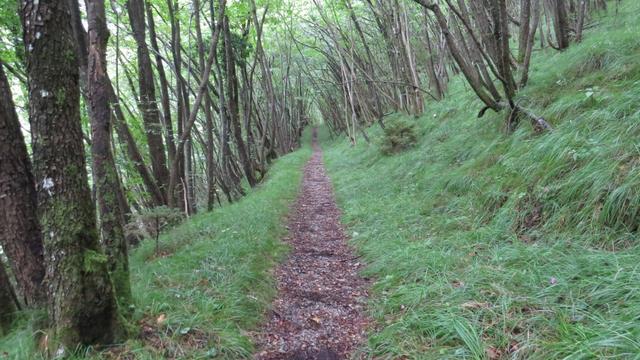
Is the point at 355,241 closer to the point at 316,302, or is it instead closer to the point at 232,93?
the point at 316,302

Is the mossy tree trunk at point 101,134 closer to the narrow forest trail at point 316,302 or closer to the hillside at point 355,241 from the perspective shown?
the hillside at point 355,241

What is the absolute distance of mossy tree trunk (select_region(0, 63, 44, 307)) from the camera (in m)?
4.13

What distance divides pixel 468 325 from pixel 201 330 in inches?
85.2

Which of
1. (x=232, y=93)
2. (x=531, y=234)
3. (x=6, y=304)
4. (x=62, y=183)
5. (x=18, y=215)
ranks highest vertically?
(x=232, y=93)

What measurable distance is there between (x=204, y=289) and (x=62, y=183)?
191 cm

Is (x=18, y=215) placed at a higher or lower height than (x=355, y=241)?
higher

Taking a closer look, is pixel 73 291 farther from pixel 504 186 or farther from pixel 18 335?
pixel 504 186

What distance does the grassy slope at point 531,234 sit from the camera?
284 centimetres

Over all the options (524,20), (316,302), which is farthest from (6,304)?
(524,20)

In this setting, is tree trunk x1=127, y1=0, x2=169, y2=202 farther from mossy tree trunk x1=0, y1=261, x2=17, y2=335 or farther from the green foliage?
the green foliage

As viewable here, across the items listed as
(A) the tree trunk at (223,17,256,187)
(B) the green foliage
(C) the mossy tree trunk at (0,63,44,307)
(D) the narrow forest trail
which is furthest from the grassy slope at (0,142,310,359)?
(A) the tree trunk at (223,17,256,187)

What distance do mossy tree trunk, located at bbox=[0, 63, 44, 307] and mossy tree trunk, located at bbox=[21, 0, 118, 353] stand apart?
5.34ft

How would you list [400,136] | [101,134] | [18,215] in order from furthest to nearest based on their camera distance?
[400,136]
[18,215]
[101,134]

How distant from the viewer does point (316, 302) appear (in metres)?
4.50
